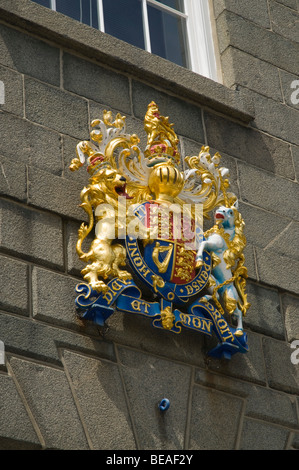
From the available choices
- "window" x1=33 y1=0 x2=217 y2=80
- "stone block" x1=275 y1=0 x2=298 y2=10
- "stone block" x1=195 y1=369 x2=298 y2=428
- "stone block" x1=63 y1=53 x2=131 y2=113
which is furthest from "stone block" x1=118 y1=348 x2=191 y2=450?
"stone block" x1=275 y1=0 x2=298 y2=10

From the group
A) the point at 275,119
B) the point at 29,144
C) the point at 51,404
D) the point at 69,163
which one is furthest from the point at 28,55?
the point at 51,404

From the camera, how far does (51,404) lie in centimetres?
626

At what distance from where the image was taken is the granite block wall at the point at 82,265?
6.39 metres

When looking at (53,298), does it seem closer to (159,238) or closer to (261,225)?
(159,238)

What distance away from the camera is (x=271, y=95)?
8.74 metres

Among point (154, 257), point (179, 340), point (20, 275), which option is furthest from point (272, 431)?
point (20, 275)

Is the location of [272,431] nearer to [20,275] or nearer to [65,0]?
[20,275]

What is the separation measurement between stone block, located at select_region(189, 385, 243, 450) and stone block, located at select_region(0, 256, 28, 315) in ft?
4.16

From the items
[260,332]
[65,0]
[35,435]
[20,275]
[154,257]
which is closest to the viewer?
[35,435]

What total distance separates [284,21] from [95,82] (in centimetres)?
229

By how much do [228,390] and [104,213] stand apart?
1.39m

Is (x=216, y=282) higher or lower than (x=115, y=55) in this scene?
lower

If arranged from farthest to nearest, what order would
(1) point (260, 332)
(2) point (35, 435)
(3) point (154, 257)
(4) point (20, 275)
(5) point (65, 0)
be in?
(5) point (65, 0) → (1) point (260, 332) → (3) point (154, 257) → (4) point (20, 275) → (2) point (35, 435)

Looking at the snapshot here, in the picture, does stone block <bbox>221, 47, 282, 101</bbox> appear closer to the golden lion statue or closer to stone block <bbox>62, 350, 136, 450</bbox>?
the golden lion statue
